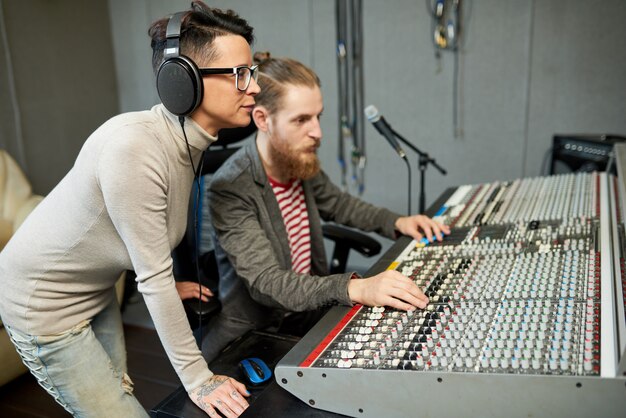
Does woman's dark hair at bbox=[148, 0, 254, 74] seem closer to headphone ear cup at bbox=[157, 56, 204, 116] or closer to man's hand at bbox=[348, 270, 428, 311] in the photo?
headphone ear cup at bbox=[157, 56, 204, 116]

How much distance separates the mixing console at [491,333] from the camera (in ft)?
2.36

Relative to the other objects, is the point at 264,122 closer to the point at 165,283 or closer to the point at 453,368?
the point at 165,283

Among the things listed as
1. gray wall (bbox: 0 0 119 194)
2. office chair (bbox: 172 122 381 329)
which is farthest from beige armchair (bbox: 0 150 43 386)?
office chair (bbox: 172 122 381 329)

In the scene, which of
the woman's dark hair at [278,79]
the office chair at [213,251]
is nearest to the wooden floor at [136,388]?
the office chair at [213,251]

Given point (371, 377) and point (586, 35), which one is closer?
point (371, 377)

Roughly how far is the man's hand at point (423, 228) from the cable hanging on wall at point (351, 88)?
65.7 inches

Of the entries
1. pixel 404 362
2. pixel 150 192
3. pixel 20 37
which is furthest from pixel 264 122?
pixel 20 37

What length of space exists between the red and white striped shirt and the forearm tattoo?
0.60 metres

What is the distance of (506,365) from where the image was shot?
2.41 ft

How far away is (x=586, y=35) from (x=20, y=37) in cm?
300

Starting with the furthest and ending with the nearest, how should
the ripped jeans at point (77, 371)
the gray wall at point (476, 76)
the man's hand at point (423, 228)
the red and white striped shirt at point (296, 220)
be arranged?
the gray wall at point (476, 76) → the red and white striped shirt at point (296, 220) → the man's hand at point (423, 228) → the ripped jeans at point (77, 371)

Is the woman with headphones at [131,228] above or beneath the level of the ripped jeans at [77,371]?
above

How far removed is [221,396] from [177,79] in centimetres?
58

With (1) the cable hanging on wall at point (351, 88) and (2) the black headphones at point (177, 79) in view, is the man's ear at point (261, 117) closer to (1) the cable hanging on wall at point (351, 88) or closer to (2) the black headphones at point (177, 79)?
(2) the black headphones at point (177, 79)
